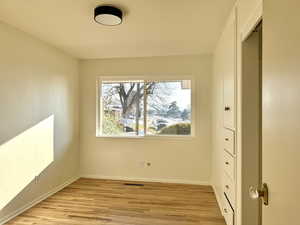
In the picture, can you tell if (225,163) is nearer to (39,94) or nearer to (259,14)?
(259,14)

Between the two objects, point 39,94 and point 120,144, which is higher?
point 39,94

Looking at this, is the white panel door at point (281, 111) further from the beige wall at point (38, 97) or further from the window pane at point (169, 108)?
the window pane at point (169, 108)

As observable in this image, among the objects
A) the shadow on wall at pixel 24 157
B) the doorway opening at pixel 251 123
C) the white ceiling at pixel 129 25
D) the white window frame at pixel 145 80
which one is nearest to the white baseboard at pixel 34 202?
the shadow on wall at pixel 24 157

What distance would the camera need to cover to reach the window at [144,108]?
13.6 feet

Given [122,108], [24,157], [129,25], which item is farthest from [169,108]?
[24,157]

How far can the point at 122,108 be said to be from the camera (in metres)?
4.36

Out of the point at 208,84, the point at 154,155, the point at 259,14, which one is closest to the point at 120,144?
the point at 154,155

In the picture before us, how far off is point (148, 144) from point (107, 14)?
2.62 meters

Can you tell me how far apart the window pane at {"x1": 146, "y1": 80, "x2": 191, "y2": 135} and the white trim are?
89.3 inches

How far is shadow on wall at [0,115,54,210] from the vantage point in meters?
2.59

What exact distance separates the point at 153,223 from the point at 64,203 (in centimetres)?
144

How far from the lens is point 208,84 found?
3986mm

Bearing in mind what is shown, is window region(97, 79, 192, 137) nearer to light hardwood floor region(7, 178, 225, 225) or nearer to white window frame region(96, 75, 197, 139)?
white window frame region(96, 75, 197, 139)

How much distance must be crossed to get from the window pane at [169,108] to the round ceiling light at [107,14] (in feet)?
6.49
